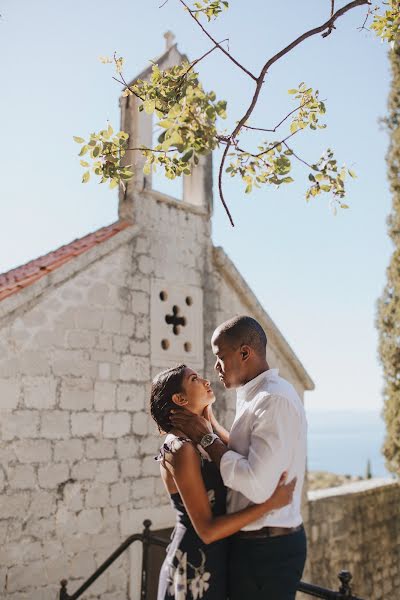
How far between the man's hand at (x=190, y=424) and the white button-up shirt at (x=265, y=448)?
140 mm

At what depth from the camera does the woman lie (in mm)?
1933

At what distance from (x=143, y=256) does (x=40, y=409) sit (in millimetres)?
2179

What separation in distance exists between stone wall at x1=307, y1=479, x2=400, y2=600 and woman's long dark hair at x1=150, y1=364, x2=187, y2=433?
21.7 ft

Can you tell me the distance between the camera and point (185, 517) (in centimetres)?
212

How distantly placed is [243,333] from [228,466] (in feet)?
1.82

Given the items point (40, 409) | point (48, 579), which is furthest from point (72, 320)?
point (48, 579)

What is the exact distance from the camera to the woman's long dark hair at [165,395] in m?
2.25

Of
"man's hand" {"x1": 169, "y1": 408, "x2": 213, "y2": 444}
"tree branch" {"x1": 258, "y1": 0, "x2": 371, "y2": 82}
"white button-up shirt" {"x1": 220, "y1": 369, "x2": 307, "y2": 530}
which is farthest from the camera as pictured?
"tree branch" {"x1": 258, "y1": 0, "x2": 371, "y2": 82}

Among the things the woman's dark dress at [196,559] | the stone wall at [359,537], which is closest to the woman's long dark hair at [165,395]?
the woman's dark dress at [196,559]

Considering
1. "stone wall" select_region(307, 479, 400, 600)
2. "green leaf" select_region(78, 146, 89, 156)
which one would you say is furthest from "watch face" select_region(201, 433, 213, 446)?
"stone wall" select_region(307, 479, 400, 600)

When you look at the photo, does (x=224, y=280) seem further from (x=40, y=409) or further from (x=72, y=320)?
(x=40, y=409)

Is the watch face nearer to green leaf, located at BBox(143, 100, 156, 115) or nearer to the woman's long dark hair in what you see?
the woman's long dark hair

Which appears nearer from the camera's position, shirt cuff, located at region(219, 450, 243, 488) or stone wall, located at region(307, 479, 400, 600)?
shirt cuff, located at region(219, 450, 243, 488)

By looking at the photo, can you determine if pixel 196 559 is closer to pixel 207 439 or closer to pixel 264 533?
pixel 264 533
